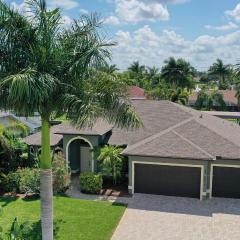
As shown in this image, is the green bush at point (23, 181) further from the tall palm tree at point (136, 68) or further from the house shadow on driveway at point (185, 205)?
the tall palm tree at point (136, 68)

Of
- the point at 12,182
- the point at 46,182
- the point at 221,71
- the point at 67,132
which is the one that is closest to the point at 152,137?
the point at 67,132

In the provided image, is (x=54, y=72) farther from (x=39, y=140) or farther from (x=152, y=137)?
(x=39, y=140)

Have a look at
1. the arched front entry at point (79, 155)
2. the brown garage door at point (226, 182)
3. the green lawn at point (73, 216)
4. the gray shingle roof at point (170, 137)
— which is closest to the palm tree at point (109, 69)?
the gray shingle roof at point (170, 137)

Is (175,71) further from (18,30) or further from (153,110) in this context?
(18,30)

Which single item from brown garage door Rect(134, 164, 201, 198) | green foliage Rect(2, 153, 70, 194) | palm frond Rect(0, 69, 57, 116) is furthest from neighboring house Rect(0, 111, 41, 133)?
palm frond Rect(0, 69, 57, 116)

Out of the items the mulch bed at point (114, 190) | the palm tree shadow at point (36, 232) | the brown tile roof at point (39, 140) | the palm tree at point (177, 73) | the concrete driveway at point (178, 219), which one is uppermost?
the palm tree at point (177, 73)

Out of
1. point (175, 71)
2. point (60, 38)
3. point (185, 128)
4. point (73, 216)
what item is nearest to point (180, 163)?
point (185, 128)
